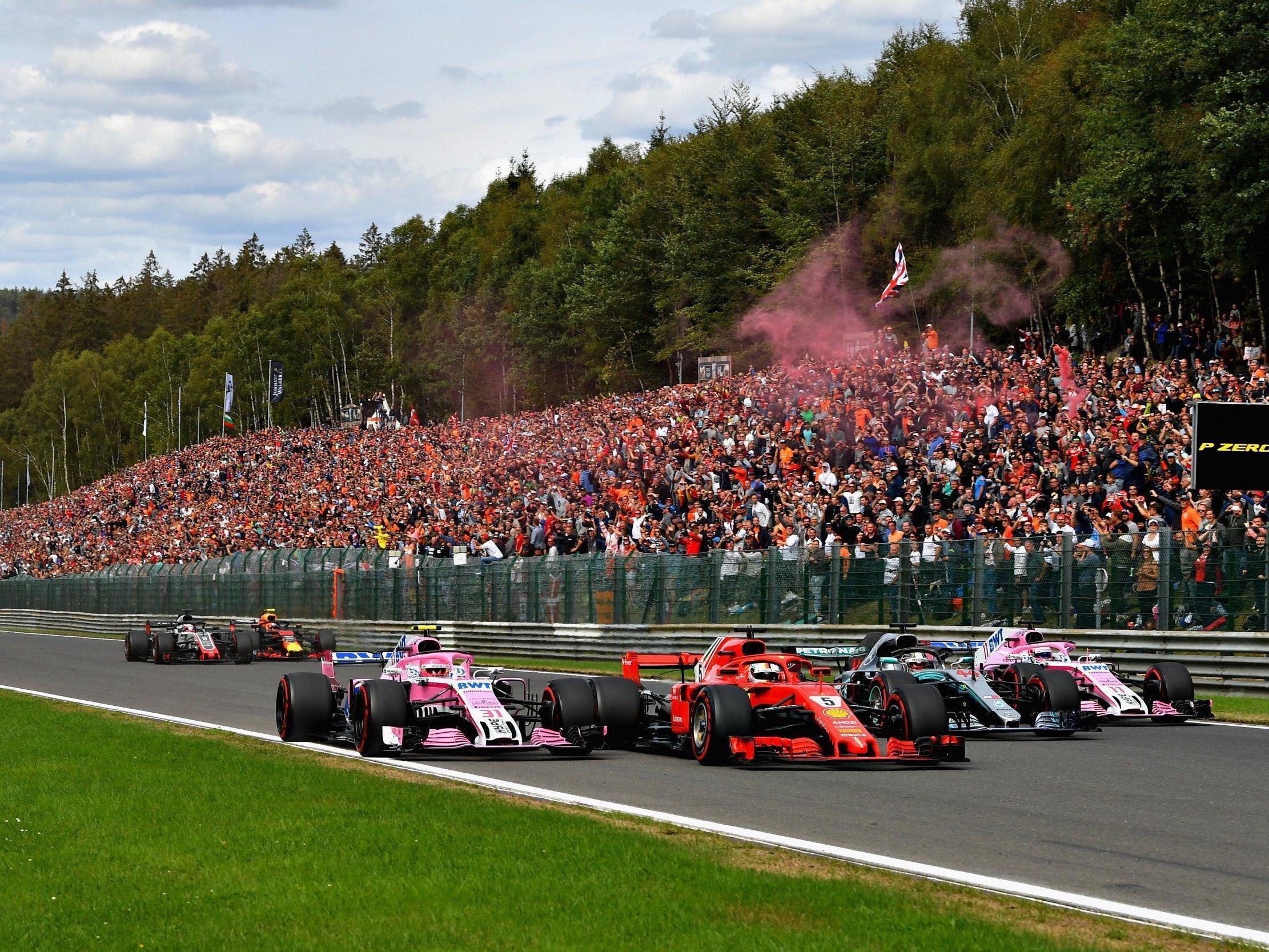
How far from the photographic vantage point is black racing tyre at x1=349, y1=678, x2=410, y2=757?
14.4 metres

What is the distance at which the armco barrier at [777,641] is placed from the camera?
2019 centimetres

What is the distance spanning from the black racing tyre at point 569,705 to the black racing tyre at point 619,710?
0.06 metres

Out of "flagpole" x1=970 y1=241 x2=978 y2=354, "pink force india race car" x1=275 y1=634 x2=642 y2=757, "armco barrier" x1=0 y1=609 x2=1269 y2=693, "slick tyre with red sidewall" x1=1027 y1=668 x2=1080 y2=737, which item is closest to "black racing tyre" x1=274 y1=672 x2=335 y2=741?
"pink force india race car" x1=275 y1=634 x2=642 y2=757

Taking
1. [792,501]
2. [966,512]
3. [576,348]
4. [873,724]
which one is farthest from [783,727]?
[576,348]

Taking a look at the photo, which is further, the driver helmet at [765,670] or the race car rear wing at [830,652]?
the race car rear wing at [830,652]

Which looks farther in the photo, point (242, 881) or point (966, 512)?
point (966, 512)

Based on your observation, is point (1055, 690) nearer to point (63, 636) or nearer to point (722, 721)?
point (722, 721)

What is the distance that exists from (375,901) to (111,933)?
1.22 m

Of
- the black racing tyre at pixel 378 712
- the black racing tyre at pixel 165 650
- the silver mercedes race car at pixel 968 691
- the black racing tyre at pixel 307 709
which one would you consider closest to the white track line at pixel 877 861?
the black racing tyre at pixel 378 712

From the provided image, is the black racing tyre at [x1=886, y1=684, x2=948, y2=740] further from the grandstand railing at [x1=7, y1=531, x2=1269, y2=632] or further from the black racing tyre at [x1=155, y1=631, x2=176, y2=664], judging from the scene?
the black racing tyre at [x1=155, y1=631, x2=176, y2=664]

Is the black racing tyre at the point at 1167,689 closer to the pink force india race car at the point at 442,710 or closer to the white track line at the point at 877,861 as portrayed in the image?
the pink force india race car at the point at 442,710

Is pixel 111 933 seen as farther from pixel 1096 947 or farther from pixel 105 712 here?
pixel 105 712

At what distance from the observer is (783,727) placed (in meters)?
14.1

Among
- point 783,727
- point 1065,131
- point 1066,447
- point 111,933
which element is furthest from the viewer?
point 1065,131
